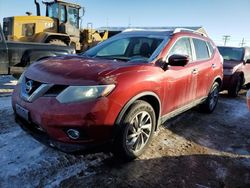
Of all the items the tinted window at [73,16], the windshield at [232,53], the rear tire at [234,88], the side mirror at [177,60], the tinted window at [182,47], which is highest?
the tinted window at [73,16]

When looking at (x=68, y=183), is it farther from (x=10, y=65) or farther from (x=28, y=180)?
(x=10, y=65)

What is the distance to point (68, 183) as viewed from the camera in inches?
118

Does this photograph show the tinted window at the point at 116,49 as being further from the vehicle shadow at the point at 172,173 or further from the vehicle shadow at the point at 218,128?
the vehicle shadow at the point at 172,173

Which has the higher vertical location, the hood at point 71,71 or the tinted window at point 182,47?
the tinted window at point 182,47

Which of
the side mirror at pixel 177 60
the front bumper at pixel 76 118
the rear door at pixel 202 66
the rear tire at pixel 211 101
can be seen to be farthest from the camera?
the rear tire at pixel 211 101

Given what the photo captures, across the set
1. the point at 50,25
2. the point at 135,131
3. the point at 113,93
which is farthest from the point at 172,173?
the point at 50,25

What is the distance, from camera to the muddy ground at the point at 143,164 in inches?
122

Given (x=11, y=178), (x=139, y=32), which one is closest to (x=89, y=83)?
(x=11, y=178)

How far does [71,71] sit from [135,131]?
1.11 m

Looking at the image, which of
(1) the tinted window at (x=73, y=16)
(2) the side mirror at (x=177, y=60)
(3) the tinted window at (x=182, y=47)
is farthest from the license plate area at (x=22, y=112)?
(1) the tinted window at (x=73, y=16)

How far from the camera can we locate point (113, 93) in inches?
119

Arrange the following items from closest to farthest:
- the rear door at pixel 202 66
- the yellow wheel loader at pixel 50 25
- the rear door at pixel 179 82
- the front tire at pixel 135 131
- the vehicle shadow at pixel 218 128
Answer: the front tire at pixel 135 131 → the rear door at pixel 179 82 → the vehicle shadow at pixel 218 128 → the rear door at pixel 202 66 → the yellow wheel loader at pixel 50 25

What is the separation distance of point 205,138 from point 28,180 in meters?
3.01

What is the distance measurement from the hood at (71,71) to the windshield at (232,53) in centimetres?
661
